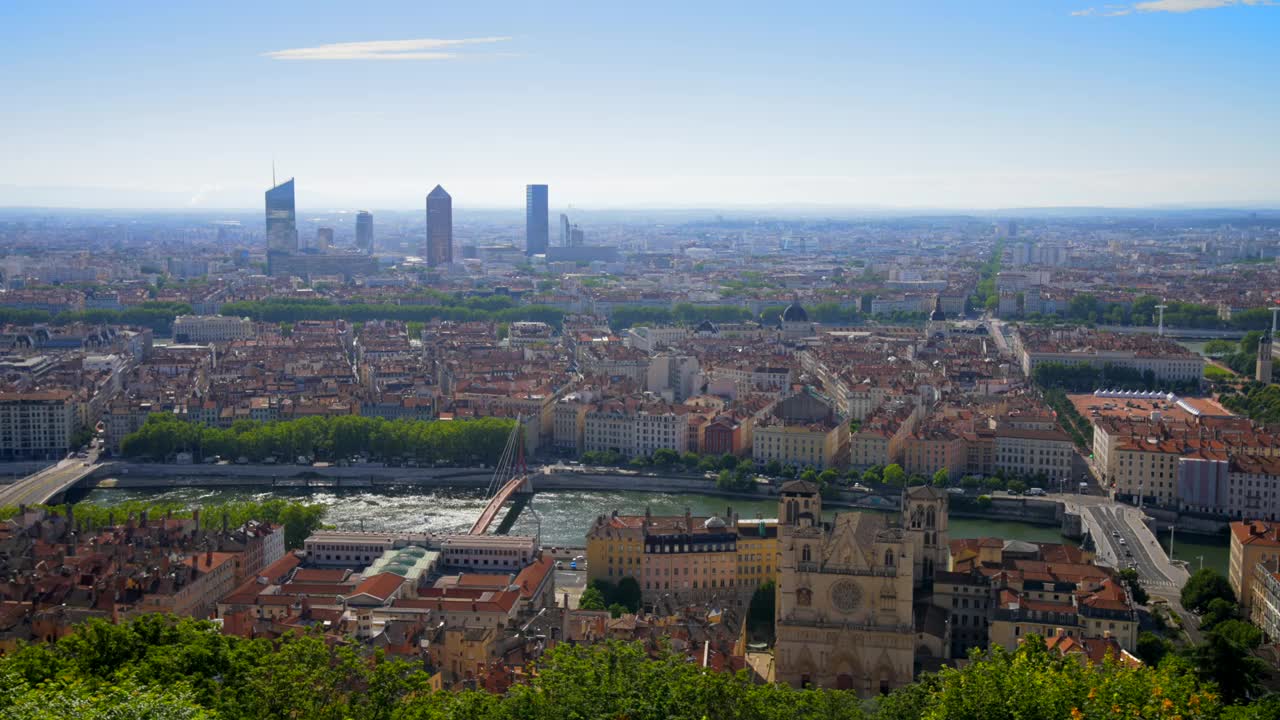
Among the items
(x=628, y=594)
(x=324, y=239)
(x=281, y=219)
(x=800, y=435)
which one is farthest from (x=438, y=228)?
(x=628, y=594)

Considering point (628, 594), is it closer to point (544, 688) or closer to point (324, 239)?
point (544, 688)

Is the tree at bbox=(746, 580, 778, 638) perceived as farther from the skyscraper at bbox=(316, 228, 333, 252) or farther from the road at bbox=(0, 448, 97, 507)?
the skyscraper at bbox=(316, 228, 333, 252)

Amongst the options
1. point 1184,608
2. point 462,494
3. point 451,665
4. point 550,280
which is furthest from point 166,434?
point 550,280

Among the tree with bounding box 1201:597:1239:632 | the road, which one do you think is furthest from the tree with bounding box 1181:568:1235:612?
the road

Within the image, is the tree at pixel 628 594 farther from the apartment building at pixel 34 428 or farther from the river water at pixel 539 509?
the apartment building at pixel 34 428

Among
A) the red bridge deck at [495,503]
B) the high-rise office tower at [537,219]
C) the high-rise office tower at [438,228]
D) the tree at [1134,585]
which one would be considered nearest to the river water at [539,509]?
the red bridge deck at [495,503]
